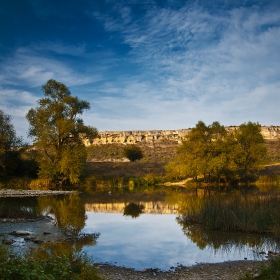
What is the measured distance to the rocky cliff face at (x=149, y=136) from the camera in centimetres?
9725

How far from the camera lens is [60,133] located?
3950 centimetres

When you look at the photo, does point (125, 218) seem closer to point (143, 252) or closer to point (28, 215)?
point (28, 215)

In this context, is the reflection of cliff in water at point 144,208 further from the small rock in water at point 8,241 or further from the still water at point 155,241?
the small rock in water at point 8,241

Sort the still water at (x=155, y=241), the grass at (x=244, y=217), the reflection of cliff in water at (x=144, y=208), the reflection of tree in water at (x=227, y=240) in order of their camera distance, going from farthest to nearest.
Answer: the reflection of cliff in water at (x=144, y=208), the grass at (x=244, y=217), the reflection of tree in water at (x=227, y=240), the still water at (x=155, y=241)

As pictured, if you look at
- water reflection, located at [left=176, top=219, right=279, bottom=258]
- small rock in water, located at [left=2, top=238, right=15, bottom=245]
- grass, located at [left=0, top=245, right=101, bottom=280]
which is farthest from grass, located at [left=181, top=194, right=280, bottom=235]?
grass, located at [left=0, top=245, right=101, bottom=280]

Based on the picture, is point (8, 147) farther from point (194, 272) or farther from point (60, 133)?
point (194, 272)

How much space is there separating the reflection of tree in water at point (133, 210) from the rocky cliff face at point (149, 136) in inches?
2754

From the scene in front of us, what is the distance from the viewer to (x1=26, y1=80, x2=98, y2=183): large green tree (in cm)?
3862

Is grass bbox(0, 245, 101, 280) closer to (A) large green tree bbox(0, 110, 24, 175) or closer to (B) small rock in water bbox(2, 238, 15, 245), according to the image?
(B) small rock in water bbox(2, 238, 15, 245)

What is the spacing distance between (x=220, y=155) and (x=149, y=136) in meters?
69.4

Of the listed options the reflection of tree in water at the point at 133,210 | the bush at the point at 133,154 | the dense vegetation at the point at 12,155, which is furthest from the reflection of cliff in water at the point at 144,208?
the bush at the point at 133,154

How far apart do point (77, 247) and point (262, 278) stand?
20.6 feet

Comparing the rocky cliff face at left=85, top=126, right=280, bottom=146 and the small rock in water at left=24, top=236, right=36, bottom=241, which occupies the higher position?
the rocky cliff face at left=85, top=126, right=280, bottom=146

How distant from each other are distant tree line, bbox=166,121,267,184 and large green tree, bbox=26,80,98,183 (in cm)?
1239
